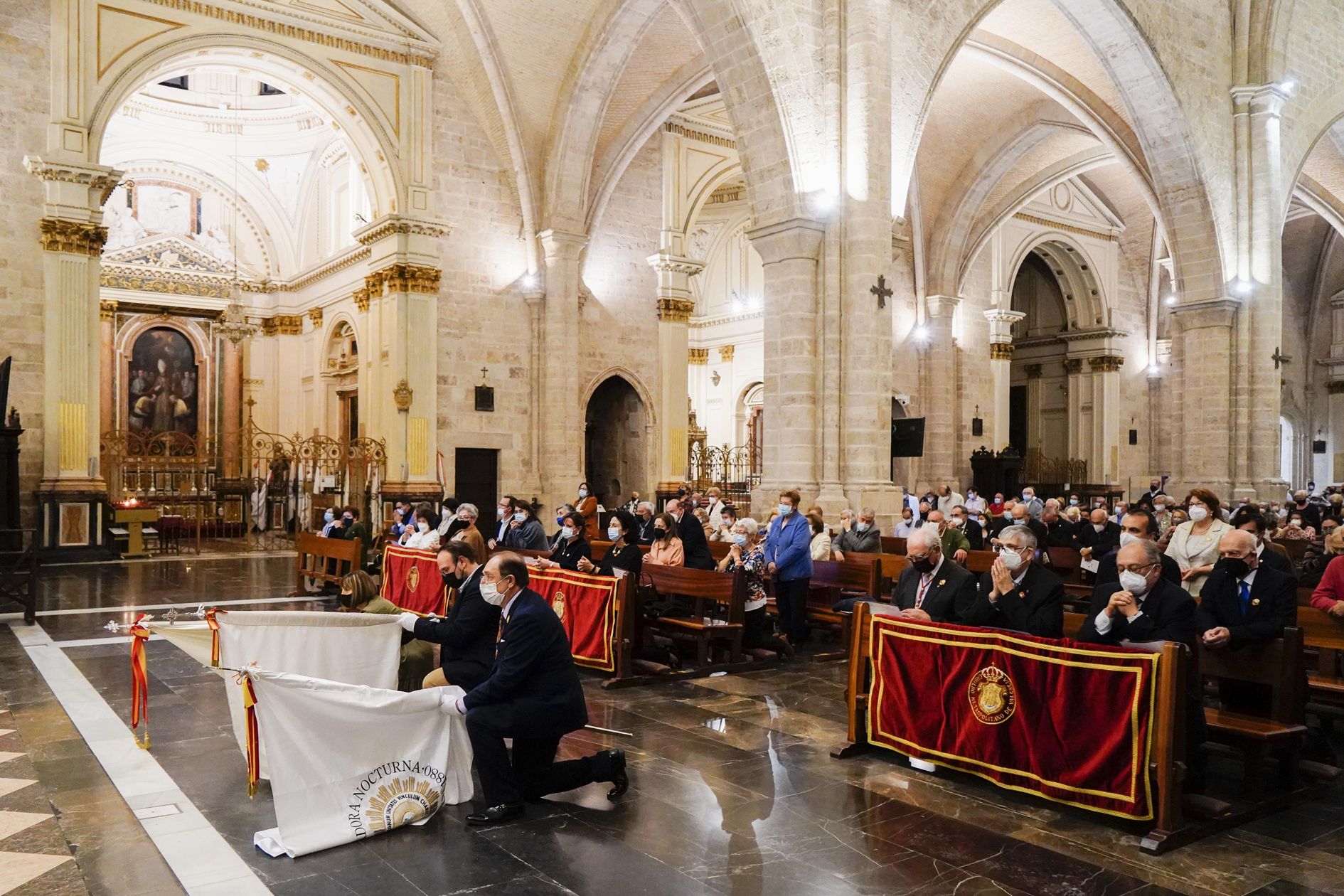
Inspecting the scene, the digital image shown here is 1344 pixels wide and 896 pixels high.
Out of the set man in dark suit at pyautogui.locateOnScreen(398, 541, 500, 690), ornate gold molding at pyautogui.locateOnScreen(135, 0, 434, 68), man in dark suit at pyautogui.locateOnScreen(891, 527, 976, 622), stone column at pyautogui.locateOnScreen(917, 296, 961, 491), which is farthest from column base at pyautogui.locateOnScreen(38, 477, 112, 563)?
stone column at pyautogui.locateOnScreen(917, 296, 961, 491)

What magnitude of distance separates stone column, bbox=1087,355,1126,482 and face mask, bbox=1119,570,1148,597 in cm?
2630

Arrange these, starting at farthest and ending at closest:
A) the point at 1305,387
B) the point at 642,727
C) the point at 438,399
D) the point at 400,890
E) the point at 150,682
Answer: the point at 1305,387, the point at 438,399, the point at 150,682, the point at 642,727, the point at 400,890

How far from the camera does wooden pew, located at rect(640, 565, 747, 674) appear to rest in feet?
27.1

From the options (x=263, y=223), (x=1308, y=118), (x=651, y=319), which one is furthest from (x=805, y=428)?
(x=263, y=223)

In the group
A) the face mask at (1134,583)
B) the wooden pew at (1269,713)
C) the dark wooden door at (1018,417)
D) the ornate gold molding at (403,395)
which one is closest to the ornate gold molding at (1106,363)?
the dark wooden door at (1018,417)

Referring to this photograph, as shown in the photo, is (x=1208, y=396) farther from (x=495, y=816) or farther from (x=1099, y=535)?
(x=495, y=816)

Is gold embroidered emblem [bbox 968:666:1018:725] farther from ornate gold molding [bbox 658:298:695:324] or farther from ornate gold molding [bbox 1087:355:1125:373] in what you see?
ornate gold molding [bbox 1087:355:1125:373]

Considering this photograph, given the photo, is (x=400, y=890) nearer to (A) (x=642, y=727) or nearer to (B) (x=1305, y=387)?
(A) (x=642, y=727)

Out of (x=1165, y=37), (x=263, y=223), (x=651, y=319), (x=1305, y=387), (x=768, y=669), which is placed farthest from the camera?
(x=1305, y=387)

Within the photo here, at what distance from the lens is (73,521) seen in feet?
50.8

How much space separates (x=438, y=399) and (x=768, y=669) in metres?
12.5

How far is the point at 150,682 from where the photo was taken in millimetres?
7441

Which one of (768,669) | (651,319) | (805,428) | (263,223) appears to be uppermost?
(263,223)

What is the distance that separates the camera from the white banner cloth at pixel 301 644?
5141 mm
